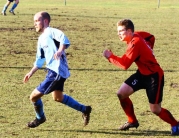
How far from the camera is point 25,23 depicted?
2184cm

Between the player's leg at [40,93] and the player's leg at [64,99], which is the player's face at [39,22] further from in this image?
the player's leg at [64,99]

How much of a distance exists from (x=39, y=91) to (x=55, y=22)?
628 inches

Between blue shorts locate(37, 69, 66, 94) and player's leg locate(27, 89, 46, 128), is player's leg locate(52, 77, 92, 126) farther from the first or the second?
player's leg locate(27, 89, 46, 128)

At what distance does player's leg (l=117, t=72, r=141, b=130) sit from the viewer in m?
6.61

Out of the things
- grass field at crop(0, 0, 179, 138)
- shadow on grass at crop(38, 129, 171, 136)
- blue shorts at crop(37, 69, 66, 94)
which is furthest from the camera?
grass field at crop(0, 0, 179, 138)

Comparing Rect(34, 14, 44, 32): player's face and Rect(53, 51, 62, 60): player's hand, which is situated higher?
Rect(34, 14, 44, 32): player's face

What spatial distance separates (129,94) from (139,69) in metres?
0.38

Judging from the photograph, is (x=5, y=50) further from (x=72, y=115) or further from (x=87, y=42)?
(x=72, y=115)

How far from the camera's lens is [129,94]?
6.65m

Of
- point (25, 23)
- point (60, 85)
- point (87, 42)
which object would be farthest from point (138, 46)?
point (25, 23)

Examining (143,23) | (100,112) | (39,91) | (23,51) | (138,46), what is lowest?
(143,23)

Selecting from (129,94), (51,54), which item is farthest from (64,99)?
(129,94)

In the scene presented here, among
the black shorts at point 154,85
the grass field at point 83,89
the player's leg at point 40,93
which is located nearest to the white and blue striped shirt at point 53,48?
the player's leg at point 40,93

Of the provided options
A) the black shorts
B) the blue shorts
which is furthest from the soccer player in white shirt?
the black shorts
